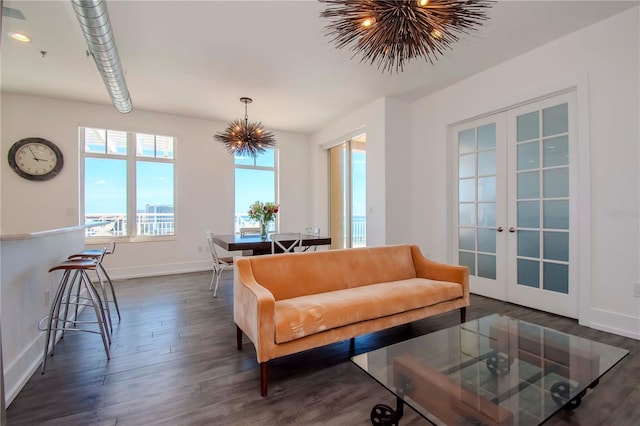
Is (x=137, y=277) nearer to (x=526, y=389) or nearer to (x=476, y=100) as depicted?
(x=526, y=389)

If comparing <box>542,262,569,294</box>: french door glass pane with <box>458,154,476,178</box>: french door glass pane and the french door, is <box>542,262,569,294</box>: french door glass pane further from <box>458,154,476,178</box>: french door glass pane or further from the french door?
<box>458,154,476,178</box>: french door glass pane

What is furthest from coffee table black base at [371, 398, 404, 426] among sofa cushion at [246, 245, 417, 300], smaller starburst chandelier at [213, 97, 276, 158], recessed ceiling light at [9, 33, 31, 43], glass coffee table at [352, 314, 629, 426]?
recessed ceiling light at [9, 33, 31, 43]

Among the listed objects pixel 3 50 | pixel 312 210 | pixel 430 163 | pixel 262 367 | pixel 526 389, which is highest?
pixel 3 50

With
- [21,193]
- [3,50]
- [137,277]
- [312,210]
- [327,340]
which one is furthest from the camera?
[312,210]

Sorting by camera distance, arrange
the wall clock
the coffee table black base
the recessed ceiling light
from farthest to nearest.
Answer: the wall clock, the recessed ceiling light, the coffee table black base

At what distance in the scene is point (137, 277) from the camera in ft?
16.6

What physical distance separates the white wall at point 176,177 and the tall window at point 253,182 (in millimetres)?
181

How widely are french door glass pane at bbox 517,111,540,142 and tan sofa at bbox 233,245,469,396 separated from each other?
1.91 meters

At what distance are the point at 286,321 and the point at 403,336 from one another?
1.29 m

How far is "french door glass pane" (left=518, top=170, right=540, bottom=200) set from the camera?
3375 millimetres

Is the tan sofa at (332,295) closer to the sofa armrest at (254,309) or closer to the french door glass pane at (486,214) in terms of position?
the sofa armrest at (254,309)

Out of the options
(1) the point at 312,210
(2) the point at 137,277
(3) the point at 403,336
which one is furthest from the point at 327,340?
(1) the point at 312,210

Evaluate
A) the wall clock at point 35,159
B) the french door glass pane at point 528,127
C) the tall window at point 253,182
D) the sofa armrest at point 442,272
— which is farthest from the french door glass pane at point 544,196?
the wall clock at point 35,159

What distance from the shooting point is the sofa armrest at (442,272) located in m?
2.84
